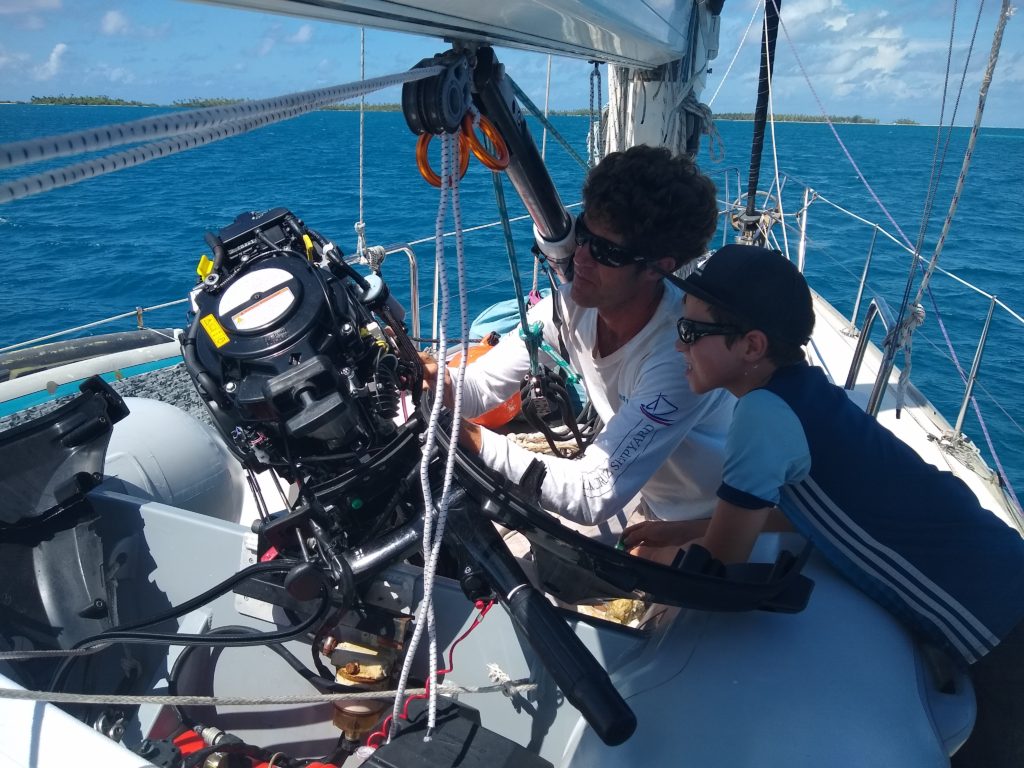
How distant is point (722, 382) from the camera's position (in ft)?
4.42

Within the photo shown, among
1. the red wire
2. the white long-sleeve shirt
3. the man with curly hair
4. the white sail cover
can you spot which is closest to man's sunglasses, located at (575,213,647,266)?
the man with curly hair

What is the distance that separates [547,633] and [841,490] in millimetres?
573

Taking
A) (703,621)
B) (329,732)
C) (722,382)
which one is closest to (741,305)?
(722,382)

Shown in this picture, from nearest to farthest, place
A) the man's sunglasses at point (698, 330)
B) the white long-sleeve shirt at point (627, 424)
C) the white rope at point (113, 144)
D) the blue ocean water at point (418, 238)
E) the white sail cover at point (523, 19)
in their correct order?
1. the white rope at point (113, 144)
2. the white sail cover at point (523, 19)
3. the man's sunglasses at point (698, 330)
4. the white long-sleeve shirt at point (627, 424)
5. the blue ocean water at point (418, 238)

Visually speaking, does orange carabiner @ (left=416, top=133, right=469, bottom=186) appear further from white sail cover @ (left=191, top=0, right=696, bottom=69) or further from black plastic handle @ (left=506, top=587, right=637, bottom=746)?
black plastic handle @ (left=506, top=587, right=637, bottom=746)

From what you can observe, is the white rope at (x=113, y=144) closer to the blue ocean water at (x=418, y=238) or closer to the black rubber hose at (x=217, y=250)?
the black rubber hose at (x=217, y=250)

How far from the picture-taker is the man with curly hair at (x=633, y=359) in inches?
56.9

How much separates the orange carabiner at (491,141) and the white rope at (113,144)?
34 cm

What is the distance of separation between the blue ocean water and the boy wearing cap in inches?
79.0

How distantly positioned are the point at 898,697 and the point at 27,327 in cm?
913

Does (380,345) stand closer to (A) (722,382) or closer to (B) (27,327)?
(A) (722,382)

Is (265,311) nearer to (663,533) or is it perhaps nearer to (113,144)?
(113,144)

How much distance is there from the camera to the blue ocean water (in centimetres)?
728

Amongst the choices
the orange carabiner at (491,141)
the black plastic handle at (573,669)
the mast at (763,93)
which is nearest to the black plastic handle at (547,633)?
the black plastic handle at (573,669)
